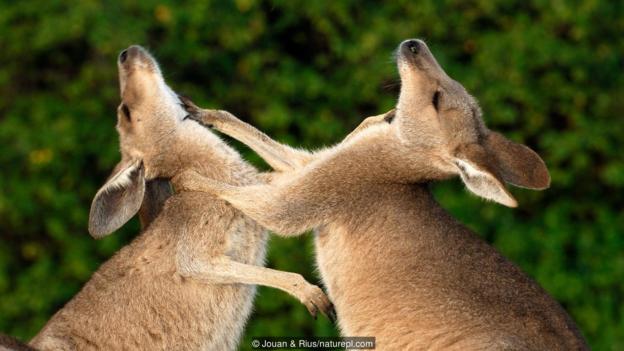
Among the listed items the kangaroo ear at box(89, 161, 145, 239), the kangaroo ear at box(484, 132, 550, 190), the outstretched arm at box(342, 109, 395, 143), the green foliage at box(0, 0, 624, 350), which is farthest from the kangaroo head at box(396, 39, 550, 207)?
the green foliage at box(0, 0, 624, 350)

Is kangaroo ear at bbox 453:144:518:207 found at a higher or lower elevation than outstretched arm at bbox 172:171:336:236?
higher

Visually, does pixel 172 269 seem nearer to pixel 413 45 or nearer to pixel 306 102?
pixel 413 45

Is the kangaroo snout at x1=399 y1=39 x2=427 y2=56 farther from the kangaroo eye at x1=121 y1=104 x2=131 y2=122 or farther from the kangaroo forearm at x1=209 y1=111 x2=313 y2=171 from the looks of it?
the kangaroo eye at x1=121 y1=104 x2=131 y2=122

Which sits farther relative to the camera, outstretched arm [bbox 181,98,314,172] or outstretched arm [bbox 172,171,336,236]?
outstretched arm [bbox 181,98,314,172]

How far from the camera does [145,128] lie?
17.7ft

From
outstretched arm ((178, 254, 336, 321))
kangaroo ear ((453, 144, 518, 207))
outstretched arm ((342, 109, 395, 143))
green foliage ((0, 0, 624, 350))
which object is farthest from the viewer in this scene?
green foliage ((0, 0, 624, 350))

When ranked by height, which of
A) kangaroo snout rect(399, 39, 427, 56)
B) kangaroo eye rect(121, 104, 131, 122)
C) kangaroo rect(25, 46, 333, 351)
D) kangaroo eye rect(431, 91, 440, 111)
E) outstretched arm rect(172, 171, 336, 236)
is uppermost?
kangaroo snout rect(399, 39, 427, 56)

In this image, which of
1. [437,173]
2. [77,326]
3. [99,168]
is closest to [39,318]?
[99,168]

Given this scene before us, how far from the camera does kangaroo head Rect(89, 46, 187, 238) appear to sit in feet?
17.5

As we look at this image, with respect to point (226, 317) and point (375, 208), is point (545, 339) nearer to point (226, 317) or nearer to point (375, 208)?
point (375, 208)

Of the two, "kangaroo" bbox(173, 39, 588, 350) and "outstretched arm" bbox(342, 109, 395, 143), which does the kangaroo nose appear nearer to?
"kangaroo" bbox(173, 39, 588, 350)

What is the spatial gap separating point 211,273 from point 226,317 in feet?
0.69

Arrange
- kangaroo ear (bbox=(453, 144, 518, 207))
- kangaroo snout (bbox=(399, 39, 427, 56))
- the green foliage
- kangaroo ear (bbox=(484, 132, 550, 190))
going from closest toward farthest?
kangaroo ear (bbox=(453, 144, 518, 207)) < kangaroo ear (bbox=(484, 132, 550, 190)) < kangaroo snout (bbox=(399, 39, 427, 56)) < the green foliage

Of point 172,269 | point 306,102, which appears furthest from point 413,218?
point 306,102
